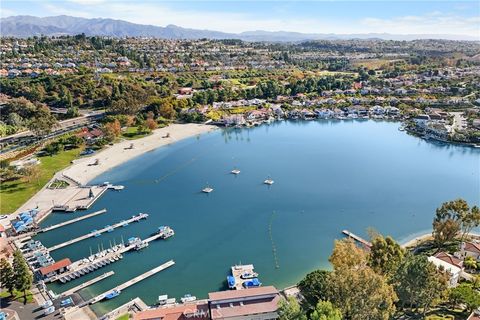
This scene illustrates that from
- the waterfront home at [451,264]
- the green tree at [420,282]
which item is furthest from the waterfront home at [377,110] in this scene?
the green tree at [420,282]

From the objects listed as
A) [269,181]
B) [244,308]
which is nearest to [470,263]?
[244,308]

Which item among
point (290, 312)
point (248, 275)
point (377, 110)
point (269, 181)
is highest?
point (377, 110)

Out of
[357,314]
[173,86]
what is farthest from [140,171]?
[173,86]

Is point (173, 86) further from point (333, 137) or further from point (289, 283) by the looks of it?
point (289, 283)

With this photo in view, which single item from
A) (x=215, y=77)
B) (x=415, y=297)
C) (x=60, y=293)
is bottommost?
(x=60, y=293)

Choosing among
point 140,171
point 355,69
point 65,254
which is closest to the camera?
point 65,254

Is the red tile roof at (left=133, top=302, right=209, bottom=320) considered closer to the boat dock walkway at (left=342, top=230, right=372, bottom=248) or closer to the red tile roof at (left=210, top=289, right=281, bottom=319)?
the red tile roof at (left=210, top=289, right=281, bottom=319)

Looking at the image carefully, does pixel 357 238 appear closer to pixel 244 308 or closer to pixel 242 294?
pixel 242 294
